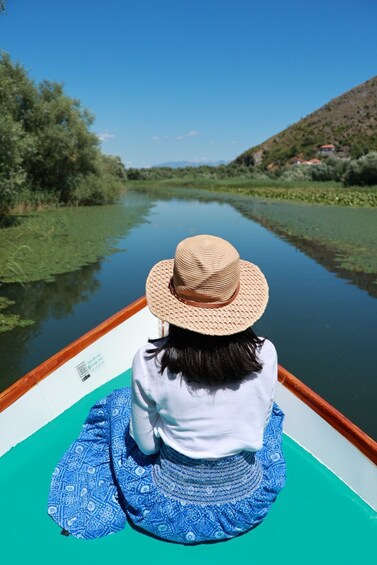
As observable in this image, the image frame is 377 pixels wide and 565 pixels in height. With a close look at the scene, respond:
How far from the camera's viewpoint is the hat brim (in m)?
1.12

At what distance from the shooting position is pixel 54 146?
14102 mm

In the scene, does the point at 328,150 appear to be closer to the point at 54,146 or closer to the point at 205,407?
the point at 54,146

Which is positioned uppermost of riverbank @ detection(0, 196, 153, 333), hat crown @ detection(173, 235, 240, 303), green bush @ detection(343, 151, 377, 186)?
hat crown @ detection(173, 235, 240, 303)

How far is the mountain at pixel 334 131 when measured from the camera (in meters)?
54.8

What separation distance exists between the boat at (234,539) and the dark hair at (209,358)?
0.66 m

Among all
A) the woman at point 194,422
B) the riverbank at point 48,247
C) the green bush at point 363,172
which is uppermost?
the woman at point 194,422

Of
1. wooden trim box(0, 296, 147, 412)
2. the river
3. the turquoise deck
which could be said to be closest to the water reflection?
the river

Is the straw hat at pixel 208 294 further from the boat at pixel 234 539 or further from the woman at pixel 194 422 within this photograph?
the boat at pixel 234 539

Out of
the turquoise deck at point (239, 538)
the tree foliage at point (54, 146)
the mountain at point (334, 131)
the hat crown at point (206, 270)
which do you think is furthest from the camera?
the mountain at point (334, 131)

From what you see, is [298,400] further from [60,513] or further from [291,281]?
[291,281]

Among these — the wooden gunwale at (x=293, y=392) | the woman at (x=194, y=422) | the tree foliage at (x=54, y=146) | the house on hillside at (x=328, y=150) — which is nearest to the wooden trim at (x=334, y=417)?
the wooden gunwale at (x=293, y=392)

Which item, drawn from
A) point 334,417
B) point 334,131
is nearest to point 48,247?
point 334,417

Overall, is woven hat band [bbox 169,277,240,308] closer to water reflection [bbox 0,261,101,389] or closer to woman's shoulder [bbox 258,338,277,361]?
woman's shoulder [bbox 258,338,277,361]

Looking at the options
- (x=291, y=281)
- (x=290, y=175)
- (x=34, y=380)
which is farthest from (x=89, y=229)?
(x=290, y=175)
